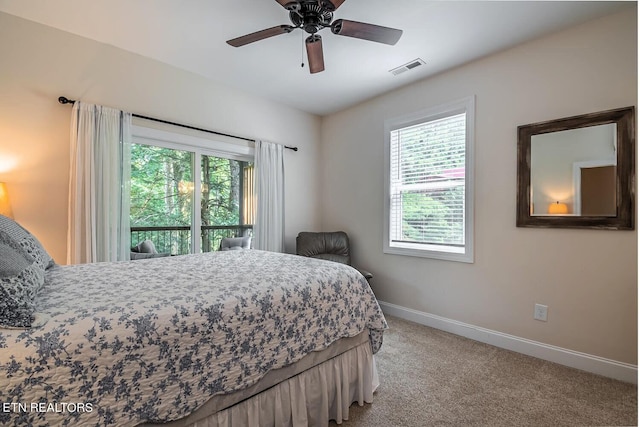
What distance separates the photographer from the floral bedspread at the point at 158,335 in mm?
862

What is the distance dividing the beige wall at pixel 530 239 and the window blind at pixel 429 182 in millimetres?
184

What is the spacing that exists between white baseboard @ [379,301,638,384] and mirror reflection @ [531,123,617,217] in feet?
3.62

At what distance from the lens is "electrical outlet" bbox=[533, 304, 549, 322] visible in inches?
96.6

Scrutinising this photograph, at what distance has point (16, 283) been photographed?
1.03 m

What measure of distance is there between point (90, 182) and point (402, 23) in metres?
2.87

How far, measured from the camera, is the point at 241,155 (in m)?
3.64

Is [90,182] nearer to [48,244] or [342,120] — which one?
[48,244]

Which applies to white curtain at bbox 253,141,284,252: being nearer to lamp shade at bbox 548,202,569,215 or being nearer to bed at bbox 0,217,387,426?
bed at bbox 0,217,387,426

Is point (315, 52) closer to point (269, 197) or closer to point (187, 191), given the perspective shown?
point (269, 197)

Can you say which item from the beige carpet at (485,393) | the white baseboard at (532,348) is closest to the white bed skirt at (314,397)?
the beige carpet at (485,393)

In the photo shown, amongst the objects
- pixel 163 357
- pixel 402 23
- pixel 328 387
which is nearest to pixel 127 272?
pixel 163 357

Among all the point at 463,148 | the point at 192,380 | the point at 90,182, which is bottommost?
the point at 192,380

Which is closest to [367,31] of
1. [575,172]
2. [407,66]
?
[407,66]

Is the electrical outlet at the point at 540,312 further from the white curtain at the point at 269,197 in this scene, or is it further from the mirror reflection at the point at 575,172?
the white curtain at the point at 269,197
